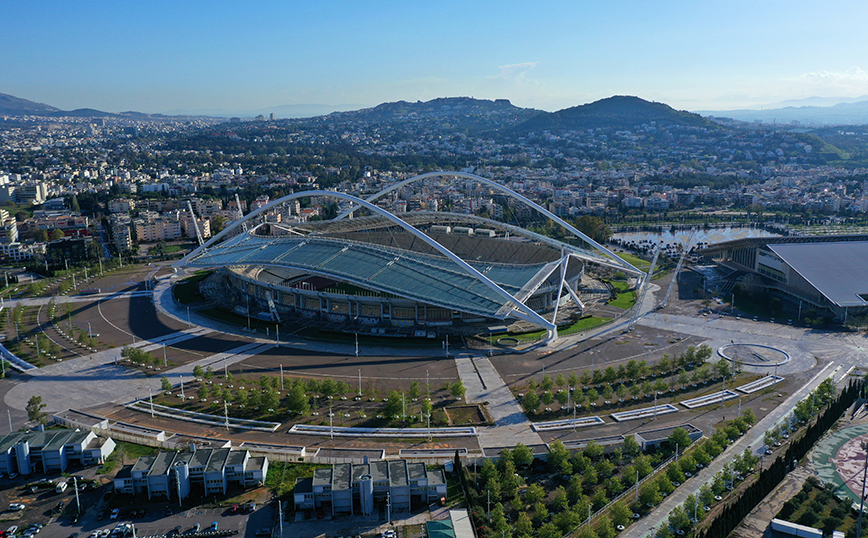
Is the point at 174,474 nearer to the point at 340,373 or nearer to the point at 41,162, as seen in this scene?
the point at 340,373

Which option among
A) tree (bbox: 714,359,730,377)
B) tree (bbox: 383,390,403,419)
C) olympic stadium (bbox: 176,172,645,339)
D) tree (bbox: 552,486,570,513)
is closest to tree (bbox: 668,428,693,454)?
tree (bbox: 552,486,570,513)

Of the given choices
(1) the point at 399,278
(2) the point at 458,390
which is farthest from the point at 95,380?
(2) the point at 458,390

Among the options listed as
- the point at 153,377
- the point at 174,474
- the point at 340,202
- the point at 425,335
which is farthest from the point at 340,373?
the point at 340,202

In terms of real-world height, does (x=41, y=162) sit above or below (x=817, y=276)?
above

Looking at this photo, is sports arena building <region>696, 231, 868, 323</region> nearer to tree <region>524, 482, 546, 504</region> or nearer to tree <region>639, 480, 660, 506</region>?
tree <region>639, 480, 660, 506</region>

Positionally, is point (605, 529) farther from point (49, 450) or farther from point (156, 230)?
point (156, 230)

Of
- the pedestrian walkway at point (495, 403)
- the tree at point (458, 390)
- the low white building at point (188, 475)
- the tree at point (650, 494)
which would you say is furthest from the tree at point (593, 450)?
the low white building at point (188, 475)

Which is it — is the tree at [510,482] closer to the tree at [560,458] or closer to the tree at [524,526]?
the tree at [560,458]
